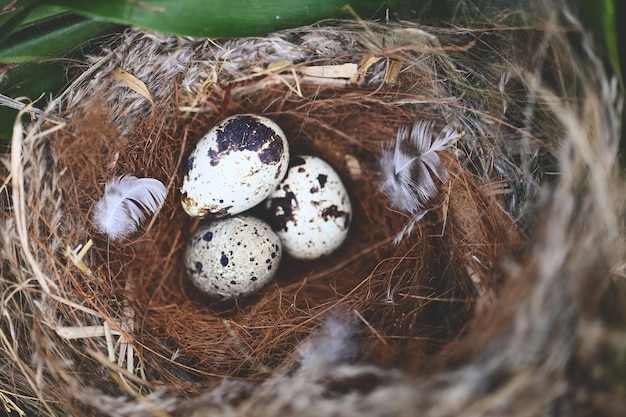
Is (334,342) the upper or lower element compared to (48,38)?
lower

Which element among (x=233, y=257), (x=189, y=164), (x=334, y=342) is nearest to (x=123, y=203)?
(x=189, y=164)

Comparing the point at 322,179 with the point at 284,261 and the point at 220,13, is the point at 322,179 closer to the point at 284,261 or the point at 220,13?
the point at 284,261

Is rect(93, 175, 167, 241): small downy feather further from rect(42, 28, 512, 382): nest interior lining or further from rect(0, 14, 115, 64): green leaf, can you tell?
rect(0, 14, 115, 64): green leaf

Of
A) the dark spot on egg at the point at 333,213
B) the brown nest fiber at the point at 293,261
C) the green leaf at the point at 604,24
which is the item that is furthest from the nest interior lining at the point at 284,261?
the green leaf at the point at 604,24

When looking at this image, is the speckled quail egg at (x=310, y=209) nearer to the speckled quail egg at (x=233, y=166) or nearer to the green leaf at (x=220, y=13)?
the speckled quail egg at (x=233, y=166)

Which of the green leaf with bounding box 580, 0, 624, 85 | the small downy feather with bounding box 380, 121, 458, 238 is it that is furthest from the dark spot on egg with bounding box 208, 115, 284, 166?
the green leaf with bounding box 580, 0, 624, 85

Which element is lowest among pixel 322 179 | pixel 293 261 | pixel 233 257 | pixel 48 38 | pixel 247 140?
pixel 293 261

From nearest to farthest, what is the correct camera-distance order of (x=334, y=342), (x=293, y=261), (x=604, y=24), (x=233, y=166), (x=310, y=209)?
(x=604, y=24) < (x=334, y=342) < (x=233, y=166) < (x=310, y=209) < (x=293, y=261)
